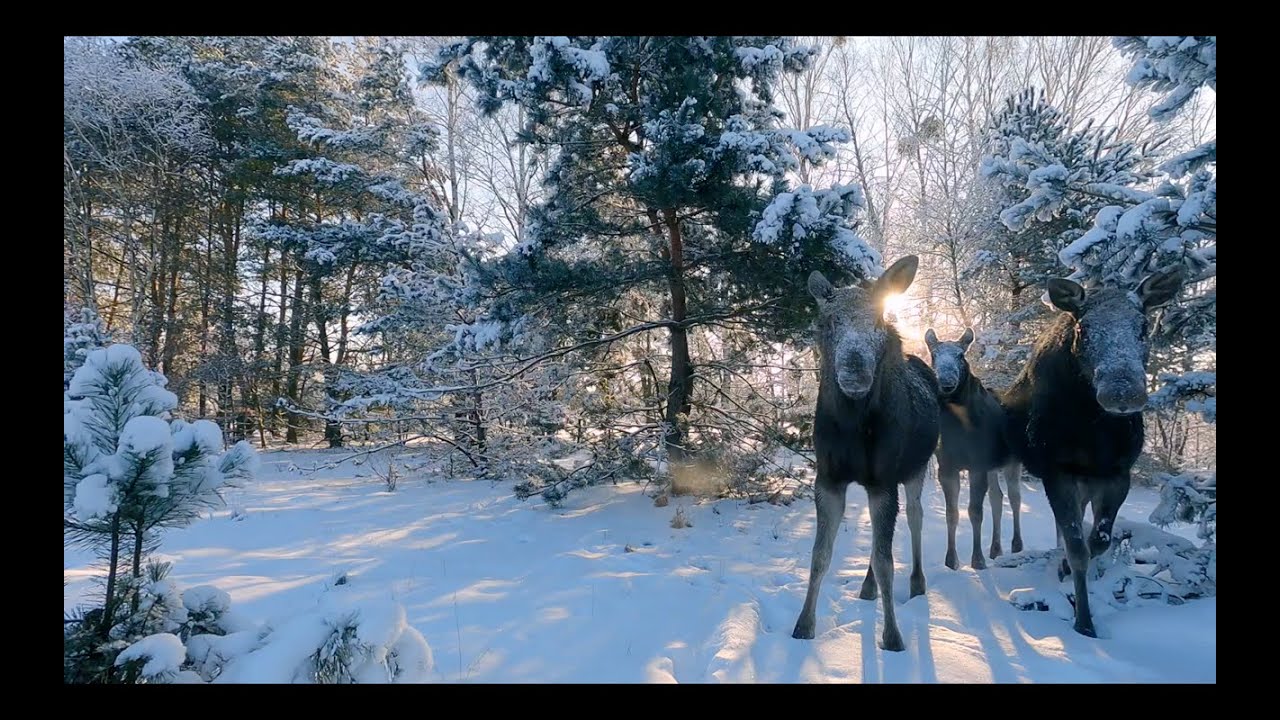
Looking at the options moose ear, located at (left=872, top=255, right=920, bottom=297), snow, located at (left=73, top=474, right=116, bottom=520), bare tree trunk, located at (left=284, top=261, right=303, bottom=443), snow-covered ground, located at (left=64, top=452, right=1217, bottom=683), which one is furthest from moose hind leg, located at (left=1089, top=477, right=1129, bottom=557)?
bare tree trunk, located at (left=284, top=261, right=303, bottom=443)

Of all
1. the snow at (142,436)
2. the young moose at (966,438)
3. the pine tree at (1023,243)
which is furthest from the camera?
the pine tree at (1023,243)

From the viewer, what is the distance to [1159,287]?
3.15 m

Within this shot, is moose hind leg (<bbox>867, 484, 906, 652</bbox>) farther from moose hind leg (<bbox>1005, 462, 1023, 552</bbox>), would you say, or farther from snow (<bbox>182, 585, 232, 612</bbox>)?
snow (<bbox>182, 585, 232, 612</bbox>)

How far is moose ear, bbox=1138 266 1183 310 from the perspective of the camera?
122 inches

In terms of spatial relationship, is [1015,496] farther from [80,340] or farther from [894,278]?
[80,340]

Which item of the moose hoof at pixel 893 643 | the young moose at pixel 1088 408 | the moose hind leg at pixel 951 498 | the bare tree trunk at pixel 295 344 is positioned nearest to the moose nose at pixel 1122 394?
the young moose at pixel 1088 408

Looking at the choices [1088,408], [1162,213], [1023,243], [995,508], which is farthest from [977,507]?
[1023,243]

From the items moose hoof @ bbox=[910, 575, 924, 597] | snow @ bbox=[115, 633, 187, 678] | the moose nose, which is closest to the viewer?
snow @ bbox=[115, 633, 187, 678]

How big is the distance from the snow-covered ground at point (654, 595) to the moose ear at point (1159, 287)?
1.90m

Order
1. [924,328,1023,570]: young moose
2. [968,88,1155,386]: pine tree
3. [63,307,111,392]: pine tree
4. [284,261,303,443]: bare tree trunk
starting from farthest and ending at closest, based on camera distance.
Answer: [284,261,303,443]: bare tree trunk → [968,88,1155,386]: pine tree → [63,307,111,392]: pine tree → [924,328,1023,570]: young moose

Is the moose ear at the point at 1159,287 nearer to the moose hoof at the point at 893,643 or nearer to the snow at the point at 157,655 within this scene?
the moose hoof at the point at 893,643

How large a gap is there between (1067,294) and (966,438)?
1885mm

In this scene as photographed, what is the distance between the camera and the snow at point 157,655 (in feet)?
6.40

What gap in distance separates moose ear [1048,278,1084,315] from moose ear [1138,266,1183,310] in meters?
0.30
